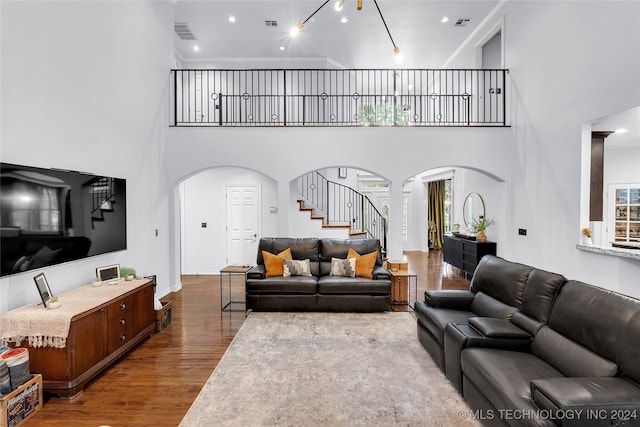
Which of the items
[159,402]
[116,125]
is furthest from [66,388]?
[116,125]

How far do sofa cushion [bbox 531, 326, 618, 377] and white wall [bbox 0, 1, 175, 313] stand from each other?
4516 millimetres

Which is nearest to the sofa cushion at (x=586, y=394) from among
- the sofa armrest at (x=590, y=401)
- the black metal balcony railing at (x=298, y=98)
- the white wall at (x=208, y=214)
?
the sofa armrest at (x=590, y=401)

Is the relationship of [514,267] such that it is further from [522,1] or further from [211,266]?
[211,266]

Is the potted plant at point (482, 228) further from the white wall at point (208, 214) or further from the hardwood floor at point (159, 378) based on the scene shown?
the hardwood floor at point (159, 378)

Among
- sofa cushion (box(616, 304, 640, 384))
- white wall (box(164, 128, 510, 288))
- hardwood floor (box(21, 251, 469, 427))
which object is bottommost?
hardwood floor (box(21, 251, 469, 427))

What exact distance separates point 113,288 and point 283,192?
3.28 metres

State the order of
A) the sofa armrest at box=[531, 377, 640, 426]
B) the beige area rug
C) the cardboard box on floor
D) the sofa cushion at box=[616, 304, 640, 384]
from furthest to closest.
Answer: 1. the beige area rug
2. the cardboard box on floor
3. the sofa cushion at box=[616, 304, 640, 384]
4. the sofa armrest at box=[531, 377, 640, 426]

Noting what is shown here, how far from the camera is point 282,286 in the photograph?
16.1 feet

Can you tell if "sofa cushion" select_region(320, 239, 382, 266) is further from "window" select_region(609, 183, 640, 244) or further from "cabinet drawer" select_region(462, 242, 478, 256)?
"window" select_region(609, 183, 640, 244)

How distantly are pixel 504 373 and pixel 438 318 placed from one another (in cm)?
113

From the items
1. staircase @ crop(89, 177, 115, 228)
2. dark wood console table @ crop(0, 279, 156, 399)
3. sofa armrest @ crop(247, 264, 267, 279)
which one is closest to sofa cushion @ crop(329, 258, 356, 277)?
sofa armrest @ crop(247, 264, 267, 279)

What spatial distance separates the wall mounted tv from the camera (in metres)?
2.86

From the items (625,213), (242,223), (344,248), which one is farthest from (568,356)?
(242,223)

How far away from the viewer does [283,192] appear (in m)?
6.21
